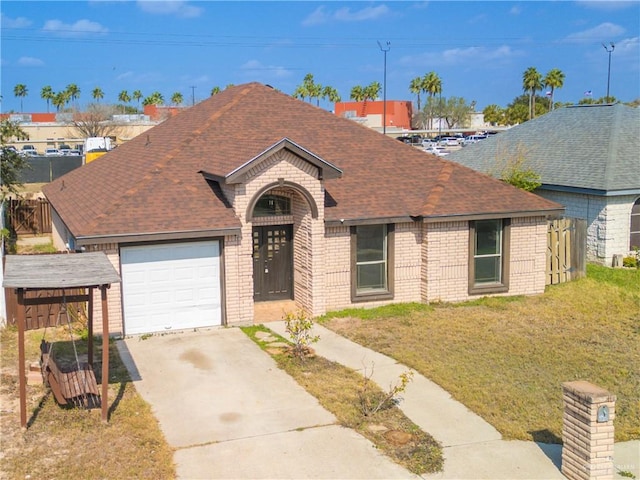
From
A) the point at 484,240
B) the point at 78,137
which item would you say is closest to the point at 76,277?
the point at 484,240

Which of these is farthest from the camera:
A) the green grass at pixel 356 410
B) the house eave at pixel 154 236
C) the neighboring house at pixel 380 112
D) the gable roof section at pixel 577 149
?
the neighboring house at pixel 380 112

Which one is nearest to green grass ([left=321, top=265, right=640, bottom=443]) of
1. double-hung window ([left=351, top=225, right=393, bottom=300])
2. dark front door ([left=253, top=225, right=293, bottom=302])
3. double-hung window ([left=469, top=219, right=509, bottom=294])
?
double-hung window ([left=469, top=219, right=509, bottom=294])

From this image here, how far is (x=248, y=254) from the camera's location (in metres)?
16.7

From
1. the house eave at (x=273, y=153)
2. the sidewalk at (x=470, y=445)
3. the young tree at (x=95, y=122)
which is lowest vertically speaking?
the sidewalk at (x=470, y=445)

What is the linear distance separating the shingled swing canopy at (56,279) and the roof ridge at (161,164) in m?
3.72

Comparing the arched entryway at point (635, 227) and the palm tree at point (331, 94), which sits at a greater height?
the palm tree at point (331, 94)

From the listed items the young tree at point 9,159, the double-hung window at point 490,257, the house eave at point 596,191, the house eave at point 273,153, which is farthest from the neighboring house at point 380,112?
the house eave at point 273,153

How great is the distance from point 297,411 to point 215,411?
50.5 inches

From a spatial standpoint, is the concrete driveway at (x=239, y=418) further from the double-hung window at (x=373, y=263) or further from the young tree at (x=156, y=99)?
the young tree at (x=156, y=99)

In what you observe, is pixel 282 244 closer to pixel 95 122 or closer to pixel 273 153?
pixel 273 153

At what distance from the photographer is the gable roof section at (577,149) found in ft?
77.7

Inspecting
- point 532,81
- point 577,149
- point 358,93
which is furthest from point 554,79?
point 577,149

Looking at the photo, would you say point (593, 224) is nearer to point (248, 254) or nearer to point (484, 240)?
point (484, 240)

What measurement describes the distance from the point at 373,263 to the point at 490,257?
129 inches
